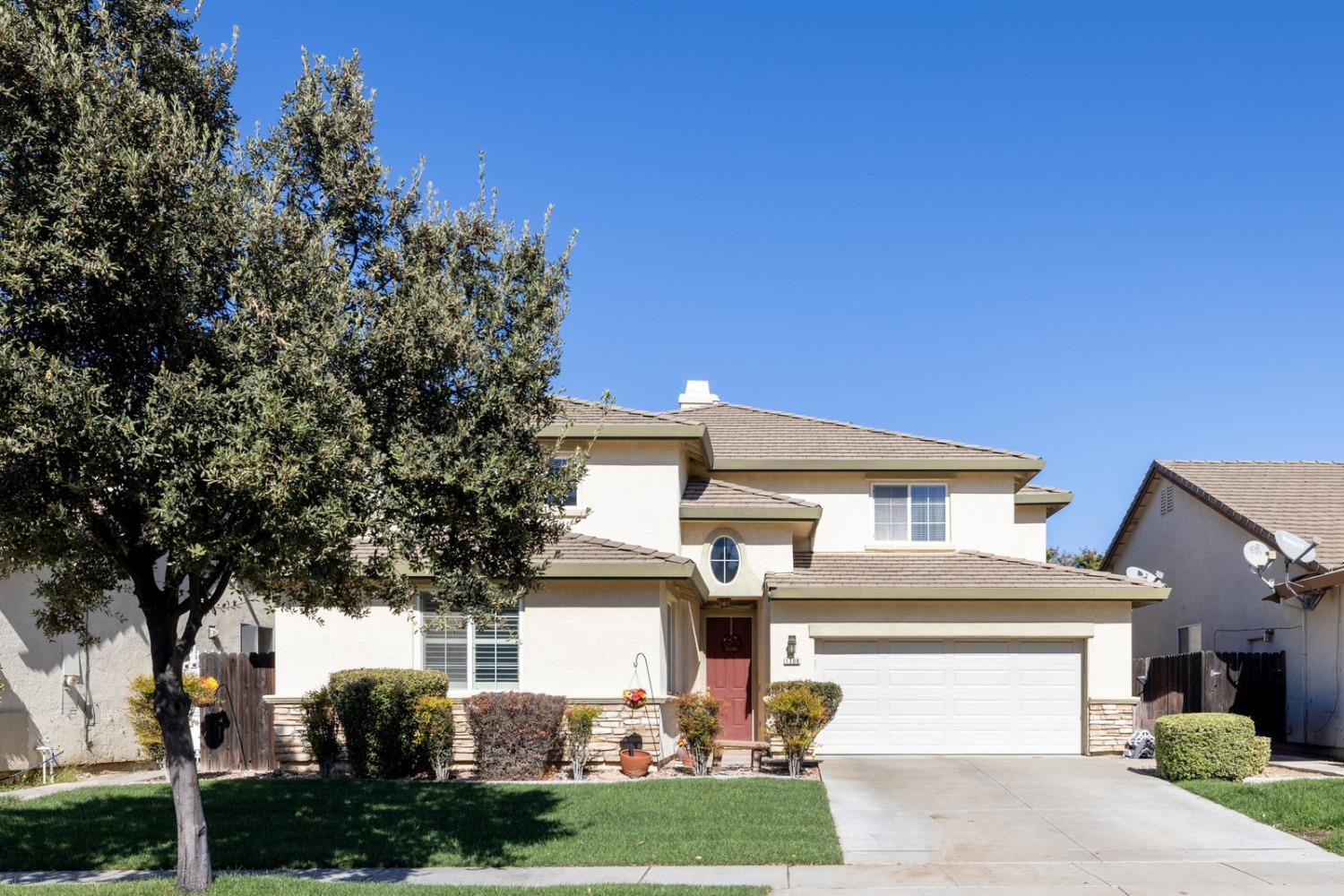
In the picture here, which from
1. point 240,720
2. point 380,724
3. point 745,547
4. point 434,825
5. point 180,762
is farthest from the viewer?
point 745,547

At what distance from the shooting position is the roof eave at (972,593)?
2117cm

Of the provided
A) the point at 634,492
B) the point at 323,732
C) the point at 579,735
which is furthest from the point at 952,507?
the point at 323,732

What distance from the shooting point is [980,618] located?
2162cm

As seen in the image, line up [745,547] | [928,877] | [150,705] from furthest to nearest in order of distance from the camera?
[745,547]
[150,705]
[928,877]

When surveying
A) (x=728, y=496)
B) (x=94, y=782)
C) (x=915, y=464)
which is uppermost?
(x=915, y=464)

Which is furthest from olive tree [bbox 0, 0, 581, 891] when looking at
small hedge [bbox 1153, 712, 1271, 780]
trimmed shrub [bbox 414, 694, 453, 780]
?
small hedge [bbox 1153, 712, 1271, 780]

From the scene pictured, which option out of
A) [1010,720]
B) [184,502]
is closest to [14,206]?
[184,502]

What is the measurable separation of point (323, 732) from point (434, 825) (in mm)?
4790

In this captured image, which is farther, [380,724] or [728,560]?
[728,560]

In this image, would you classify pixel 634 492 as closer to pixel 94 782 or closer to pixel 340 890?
pixel 94 782

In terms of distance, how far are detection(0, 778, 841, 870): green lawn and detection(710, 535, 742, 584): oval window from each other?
19.0 ft

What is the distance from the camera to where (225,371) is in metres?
9.76

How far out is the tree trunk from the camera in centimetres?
1045

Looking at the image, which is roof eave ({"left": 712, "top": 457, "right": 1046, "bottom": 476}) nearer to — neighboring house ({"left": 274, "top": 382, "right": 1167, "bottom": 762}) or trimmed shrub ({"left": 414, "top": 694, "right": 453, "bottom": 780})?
neighboring house ({"left": 274, "top": 382, "right": 1167, "bottom": 762})
